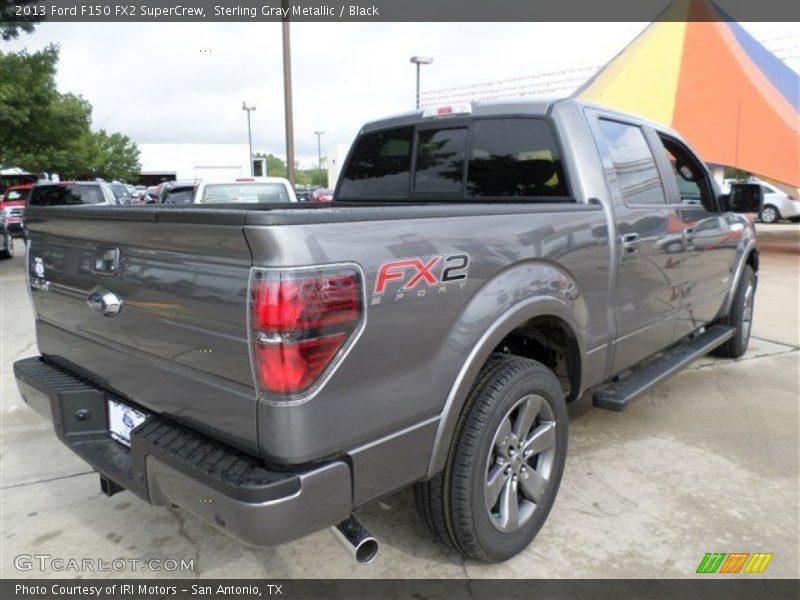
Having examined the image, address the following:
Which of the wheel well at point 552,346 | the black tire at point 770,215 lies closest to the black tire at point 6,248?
the wheel well at point 552,346

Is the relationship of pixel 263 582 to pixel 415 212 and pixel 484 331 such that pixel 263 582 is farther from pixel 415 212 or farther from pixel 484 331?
pixel 415 212

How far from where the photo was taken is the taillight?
A: 1.68m

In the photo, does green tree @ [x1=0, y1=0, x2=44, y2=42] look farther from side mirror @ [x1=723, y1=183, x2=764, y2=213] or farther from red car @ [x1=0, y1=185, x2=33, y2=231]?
side mirror @ [x1=723, y1=183, x2=764, y2=213]

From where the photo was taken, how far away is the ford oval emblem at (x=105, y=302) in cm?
224

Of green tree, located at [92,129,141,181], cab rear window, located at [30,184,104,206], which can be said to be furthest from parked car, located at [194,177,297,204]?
green tree, located at [92,129,141,181]

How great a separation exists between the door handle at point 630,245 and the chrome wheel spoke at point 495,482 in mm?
1359

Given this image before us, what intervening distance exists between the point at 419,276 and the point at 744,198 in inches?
141

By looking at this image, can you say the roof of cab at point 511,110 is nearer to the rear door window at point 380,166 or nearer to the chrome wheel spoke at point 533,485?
the rear door window at point 380,166

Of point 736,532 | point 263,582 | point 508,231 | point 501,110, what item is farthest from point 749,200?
point 263,582

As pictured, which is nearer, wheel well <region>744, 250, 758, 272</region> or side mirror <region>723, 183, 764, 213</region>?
side mirror <region>723, 183, 764, 213</region>

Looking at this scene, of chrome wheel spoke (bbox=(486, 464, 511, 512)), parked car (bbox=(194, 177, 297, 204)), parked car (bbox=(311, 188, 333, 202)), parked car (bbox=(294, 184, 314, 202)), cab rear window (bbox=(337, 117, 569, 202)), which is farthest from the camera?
parked car (bbox=(294, 184, 314, 202))

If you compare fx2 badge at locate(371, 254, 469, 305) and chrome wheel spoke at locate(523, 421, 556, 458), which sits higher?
fx2 badge at locate(371, 254, 469, 305)

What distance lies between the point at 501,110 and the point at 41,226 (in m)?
2.43

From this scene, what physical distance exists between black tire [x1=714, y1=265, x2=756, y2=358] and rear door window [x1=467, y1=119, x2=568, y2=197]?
2.89 metres
